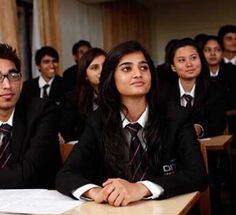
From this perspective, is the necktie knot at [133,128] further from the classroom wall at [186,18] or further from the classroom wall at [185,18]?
the classroom wall at [186,18]

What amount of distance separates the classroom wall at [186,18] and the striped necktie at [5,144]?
866 cm

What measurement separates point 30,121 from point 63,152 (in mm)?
311

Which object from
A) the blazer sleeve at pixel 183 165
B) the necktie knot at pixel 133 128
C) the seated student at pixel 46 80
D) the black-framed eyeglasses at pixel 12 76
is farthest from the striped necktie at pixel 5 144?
the seated student at pixel 46 80

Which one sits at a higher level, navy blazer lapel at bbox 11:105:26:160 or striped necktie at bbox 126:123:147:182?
navy blazer lapel at bbox 11:105:26:160

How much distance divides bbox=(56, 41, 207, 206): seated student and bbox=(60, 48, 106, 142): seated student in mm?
1348

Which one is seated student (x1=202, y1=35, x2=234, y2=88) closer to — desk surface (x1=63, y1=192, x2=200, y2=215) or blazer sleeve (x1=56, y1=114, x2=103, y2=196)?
Result: blazer sleeve (x1=56, y1=114, x2=103, y2=196)

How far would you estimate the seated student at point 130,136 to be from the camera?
1851 millimetres

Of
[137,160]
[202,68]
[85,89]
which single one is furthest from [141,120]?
[85,89]

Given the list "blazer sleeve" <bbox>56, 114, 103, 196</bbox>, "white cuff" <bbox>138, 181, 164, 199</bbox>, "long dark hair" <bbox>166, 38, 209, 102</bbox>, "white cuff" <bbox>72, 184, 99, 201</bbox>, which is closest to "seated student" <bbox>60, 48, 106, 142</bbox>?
"long dark hair" <bbox>166, 38, 209, 102</bbox>

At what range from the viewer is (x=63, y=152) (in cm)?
245

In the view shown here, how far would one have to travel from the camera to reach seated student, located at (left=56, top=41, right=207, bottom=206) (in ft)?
6.07

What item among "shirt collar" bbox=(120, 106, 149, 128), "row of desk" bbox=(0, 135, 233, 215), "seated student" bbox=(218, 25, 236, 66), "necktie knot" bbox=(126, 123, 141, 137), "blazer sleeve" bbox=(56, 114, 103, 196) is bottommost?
"row of desk" bbox=(0, 135, 233, 215)

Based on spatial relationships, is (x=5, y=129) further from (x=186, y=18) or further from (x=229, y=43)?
(x=186, y=18)

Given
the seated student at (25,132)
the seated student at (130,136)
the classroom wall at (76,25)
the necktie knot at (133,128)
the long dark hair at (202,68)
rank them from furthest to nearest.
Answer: the classroom wall at (76,25), the long dark hair at (202,68), the seated student at (25,132), the necktie knot at (133,128), the seated student at (130,136)
